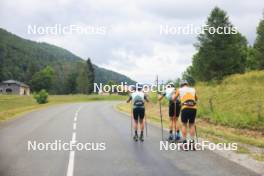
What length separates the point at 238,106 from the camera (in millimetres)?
23547

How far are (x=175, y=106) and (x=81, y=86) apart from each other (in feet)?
368

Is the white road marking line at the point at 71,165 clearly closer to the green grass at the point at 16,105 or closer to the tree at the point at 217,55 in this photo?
the green grass at the point at 16,105

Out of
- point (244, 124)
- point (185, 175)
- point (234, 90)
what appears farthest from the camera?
point (234, 90)

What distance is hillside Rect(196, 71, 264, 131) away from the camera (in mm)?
19347

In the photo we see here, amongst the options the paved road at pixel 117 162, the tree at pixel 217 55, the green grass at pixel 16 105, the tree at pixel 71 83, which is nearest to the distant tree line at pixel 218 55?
the tree at pixel 217 55

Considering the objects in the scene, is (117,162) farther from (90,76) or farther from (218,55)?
(90,76)

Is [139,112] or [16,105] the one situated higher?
[139,112]

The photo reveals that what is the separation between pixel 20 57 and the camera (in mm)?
192750

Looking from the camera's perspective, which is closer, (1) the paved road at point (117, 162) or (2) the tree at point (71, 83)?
(1) the paved road at point (117, 162)

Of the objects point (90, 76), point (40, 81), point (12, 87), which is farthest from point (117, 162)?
point (40, 81)

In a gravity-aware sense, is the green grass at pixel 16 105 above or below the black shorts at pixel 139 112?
below

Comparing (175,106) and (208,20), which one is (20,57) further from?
(175,106)

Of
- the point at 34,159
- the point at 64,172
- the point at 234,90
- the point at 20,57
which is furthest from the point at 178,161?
the point at 20,57

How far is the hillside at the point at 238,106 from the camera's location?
19.3 m
